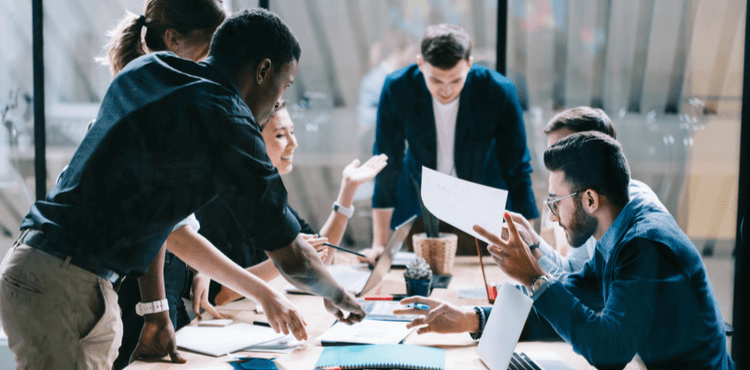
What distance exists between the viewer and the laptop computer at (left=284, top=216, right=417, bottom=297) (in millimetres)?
1785

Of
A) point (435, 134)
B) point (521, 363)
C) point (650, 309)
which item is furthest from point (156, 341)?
point (435, 134)

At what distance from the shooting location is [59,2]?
12.2ft

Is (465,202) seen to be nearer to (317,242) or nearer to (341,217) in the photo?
(317,242)

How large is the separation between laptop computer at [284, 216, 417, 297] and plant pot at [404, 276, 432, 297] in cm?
11

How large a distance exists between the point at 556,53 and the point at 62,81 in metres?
3.70

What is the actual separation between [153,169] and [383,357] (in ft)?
2.04

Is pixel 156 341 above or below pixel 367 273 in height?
above

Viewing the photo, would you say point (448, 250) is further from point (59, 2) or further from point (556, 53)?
point (59, 2)

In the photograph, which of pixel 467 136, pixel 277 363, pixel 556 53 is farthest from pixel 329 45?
pixel 277 363

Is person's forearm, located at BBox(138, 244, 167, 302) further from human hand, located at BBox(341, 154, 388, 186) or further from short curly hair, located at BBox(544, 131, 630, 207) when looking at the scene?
short curly hair, located at BBox(544, 131, 630, 207)

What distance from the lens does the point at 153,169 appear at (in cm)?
95

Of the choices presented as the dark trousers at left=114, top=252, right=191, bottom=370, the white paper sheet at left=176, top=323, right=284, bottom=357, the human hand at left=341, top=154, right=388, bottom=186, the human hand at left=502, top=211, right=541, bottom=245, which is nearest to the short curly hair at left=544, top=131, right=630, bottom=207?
the human hand at left=502, top=211, right=541, bottom=245

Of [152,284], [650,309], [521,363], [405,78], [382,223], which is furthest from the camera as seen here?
[405,78]

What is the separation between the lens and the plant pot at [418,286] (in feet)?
5.84
